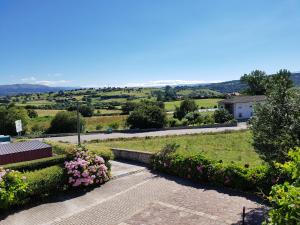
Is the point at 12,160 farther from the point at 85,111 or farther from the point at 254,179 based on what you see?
the point at 85,111

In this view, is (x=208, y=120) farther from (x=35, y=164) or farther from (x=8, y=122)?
(x=35, y=164)

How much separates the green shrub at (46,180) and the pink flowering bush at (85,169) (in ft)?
1.45

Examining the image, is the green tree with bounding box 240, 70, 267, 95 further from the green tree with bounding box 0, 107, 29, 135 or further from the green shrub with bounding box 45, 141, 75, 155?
the green shrub with bounding box 45, 141, 75, 155

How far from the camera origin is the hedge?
15.3 meters

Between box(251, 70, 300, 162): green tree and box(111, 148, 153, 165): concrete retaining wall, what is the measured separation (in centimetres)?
877

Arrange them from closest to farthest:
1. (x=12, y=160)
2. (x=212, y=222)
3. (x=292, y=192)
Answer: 1. (x=292, y=192)
2. (x=212, y=222)
3. (x=12, y=160)

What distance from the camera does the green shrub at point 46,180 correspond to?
15602 mm

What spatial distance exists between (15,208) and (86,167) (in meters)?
4.00

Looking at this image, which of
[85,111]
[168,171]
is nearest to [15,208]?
[168,171]

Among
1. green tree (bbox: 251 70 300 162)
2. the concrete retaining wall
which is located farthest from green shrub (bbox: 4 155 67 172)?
green tree (bbox: 251 70 300 162)

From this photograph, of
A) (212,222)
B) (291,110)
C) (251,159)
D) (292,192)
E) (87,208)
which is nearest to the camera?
(292,192)

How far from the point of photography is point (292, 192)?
4984mm

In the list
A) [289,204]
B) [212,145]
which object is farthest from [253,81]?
[289,204]

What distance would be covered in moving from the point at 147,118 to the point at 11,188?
34434 millimetres
